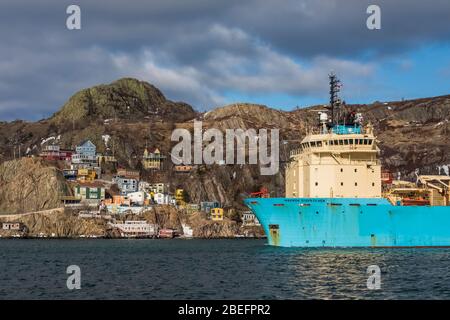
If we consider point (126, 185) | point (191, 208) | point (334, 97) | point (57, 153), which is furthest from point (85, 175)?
point (334, 97)

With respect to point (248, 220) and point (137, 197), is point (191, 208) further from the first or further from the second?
point (248, 220)

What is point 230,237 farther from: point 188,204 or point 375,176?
point 375,176

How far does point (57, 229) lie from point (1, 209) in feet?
70.9

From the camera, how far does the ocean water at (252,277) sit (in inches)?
1374

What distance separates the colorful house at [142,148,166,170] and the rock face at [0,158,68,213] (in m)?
29.2

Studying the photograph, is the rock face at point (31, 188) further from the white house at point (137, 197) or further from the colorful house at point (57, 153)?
the colorful house at point (57, 153)

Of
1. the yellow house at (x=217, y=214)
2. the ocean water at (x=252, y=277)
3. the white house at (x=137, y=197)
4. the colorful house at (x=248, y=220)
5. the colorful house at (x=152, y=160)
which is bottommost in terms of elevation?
the ocean water at (x=252, y=277)

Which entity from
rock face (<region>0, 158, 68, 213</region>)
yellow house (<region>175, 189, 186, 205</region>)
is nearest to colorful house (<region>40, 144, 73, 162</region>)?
rock face (<region>0, 158, 68, 213</region>)

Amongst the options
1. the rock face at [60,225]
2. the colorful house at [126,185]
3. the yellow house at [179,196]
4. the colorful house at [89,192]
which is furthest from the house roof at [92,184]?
the yellow house at [179,196]

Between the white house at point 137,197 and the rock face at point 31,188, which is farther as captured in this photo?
the white house at point 137,197

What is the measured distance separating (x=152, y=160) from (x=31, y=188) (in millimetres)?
38382

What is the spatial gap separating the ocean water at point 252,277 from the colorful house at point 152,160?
407ft

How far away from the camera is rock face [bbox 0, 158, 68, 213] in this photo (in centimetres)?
15288

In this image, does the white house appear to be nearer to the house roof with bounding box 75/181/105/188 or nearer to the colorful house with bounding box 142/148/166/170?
the house roof with bounding box 75/181/105/188
